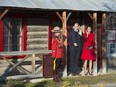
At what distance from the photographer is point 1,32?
16.4m

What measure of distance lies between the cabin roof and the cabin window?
1710mm

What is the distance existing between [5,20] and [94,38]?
12.4ft

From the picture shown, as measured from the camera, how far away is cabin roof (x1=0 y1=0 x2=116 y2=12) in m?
14.6

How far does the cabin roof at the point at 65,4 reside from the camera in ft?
47.9

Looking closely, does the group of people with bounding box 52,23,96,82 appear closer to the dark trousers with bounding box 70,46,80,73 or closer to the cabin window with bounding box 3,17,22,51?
the dark trousers with bounding box 70,46,80,73

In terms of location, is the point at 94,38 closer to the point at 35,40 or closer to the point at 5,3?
the point at 35,40

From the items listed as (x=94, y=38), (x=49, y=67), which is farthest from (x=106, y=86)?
(x=94, y=38)

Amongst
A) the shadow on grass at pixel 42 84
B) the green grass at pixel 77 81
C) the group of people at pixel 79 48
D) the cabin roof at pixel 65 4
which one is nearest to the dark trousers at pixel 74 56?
the group of people at pixel 79 48

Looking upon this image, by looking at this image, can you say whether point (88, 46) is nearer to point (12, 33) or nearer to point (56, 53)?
point (56, 53)

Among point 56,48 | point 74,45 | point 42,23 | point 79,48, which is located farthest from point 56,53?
point 42,23

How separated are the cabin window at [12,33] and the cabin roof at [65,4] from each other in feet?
5.61

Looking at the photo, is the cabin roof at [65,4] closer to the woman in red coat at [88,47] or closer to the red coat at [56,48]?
the woman in red coat at [88,47]

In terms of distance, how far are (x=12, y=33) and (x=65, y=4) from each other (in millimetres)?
2555

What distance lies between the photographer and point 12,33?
663 inches
